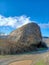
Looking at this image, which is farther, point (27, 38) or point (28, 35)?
point (28, 35)

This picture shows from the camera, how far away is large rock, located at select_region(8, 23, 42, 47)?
107 ft

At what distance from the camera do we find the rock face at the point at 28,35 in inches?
1279

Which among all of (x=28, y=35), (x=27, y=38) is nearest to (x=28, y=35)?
(x=28, y=35)

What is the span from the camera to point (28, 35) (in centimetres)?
3381

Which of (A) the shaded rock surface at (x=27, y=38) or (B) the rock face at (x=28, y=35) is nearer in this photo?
(A) the shaded rock surface at (x=27, y=38)

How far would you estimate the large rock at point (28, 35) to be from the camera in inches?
1280

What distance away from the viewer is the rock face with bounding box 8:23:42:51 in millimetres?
32478

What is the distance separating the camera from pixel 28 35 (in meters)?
33.8

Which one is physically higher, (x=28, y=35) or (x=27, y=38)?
(x=28, y=35)

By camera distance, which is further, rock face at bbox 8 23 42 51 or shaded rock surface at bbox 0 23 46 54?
rock face at bbox 8 23 42 51

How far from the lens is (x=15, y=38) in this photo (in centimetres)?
3325

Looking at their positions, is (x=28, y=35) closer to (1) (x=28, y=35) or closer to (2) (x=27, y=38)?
(1) (x=28, y=35)

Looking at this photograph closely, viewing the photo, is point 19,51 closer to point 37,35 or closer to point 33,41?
point 33,41

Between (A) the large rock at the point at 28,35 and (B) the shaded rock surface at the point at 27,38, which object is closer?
(B) the shaded rock surface at the point at 27,38
